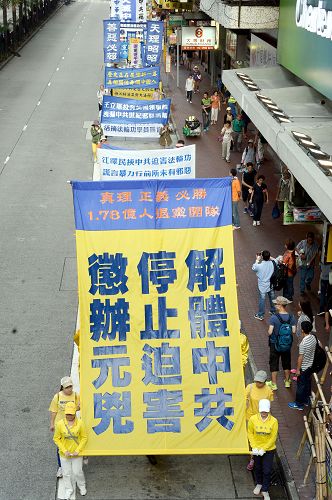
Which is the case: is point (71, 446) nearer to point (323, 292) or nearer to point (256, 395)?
point (256, 395)

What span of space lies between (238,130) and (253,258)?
1040 cm

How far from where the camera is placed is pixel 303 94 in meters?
18.7

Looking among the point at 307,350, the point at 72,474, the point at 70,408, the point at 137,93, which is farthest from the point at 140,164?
the point at 137,93

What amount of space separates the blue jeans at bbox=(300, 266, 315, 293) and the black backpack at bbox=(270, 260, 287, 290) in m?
0.68

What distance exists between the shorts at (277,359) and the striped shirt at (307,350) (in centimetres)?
70

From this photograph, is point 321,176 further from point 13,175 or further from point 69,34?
point 69,34

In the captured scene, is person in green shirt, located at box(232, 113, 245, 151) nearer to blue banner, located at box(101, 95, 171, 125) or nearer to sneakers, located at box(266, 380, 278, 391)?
blue banner, located at box(101, 95, 171, 125)

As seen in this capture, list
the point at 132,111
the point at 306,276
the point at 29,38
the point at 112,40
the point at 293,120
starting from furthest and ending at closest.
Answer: the point at 29,38, the point at 112,40, the point at 132,111, the point at 293,120, the point at 306,276

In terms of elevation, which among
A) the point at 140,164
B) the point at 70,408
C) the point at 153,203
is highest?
the point at 153,203

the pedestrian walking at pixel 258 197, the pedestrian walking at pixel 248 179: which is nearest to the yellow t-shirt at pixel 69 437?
the pedestrian walking at pixel 258 197

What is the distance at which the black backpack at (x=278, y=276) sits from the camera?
14477 mm

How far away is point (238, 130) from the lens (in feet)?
89.3

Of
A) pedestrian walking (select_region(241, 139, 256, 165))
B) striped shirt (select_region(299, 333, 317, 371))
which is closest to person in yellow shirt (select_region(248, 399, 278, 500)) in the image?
striped shirt (select_region(299, 333, 317, 371))

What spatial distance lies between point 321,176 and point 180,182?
11.3ft
